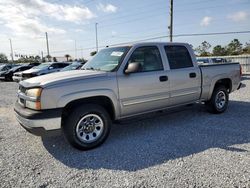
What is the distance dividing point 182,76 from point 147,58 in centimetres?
98

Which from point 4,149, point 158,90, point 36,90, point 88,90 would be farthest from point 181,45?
point 4,149

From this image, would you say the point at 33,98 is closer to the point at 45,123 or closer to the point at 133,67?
the point at 45,123

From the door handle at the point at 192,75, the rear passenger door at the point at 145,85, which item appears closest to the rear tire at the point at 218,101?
the door handle at the point at 192,75

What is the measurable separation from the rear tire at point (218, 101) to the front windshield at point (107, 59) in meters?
2.92

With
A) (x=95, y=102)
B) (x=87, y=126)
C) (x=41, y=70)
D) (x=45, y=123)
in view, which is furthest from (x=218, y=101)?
(x=41, y=70)

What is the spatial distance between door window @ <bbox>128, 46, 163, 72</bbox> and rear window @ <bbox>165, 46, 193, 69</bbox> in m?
0.30

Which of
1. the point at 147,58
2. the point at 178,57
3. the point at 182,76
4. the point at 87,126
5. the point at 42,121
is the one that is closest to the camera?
the point at 42,121

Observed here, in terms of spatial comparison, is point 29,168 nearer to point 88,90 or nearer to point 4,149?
point 4,149

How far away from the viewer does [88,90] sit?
3875mm

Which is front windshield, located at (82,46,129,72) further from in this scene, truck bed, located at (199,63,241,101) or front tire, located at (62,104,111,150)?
truck bed, located at (199,63,241,101)

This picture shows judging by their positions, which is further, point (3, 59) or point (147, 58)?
point (3, 59)

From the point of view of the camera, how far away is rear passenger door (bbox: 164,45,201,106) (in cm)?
501

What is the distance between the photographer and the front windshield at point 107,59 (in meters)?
4.47

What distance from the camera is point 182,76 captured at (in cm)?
512
